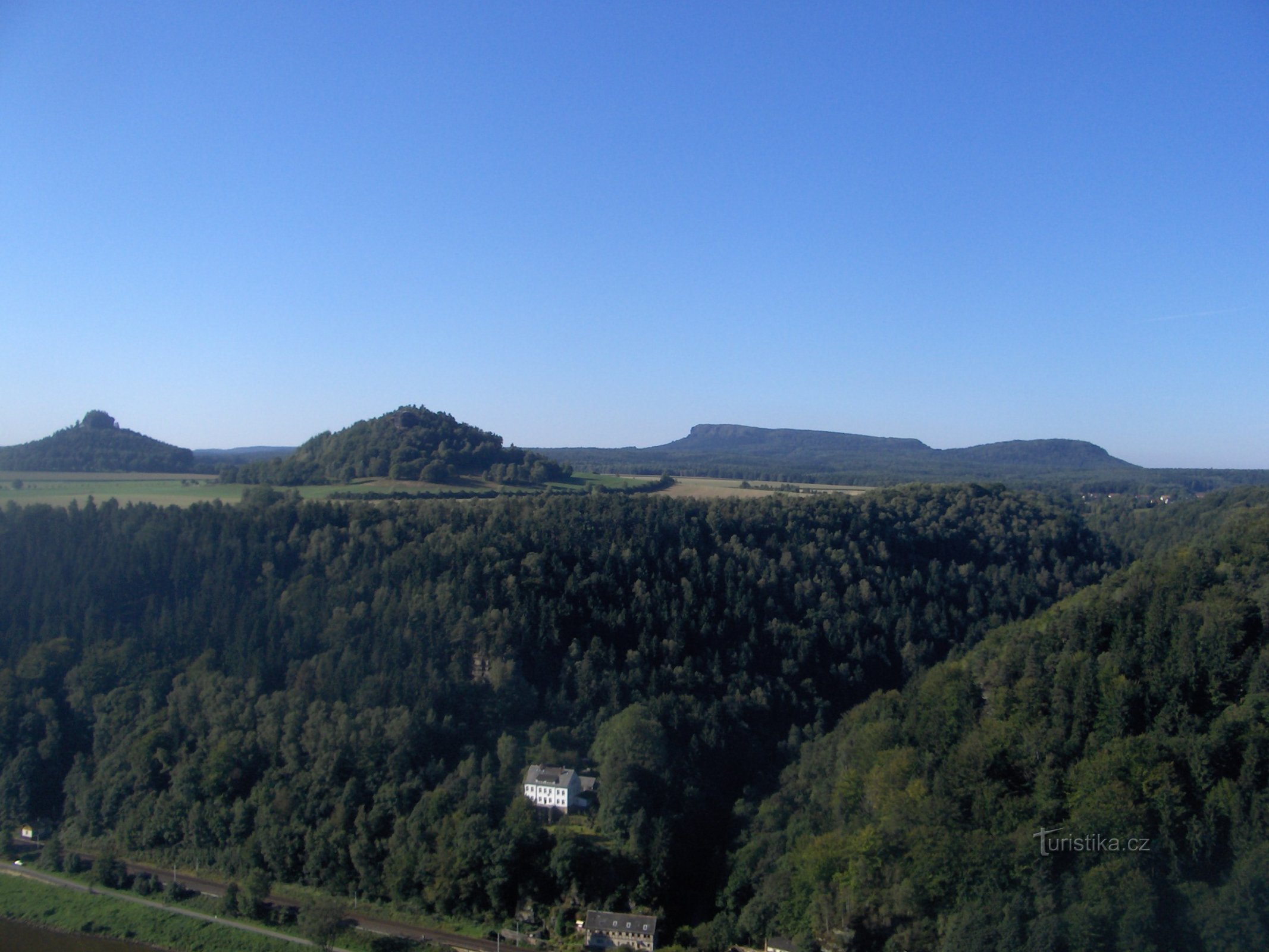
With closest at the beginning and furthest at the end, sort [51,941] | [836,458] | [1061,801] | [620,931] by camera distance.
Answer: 1. [1061,801]
2. [620,931]
3. [51,941]
4. [836,458]

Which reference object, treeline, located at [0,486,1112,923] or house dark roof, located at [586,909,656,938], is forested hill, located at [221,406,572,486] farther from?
house dark roof, located at [586,909,656,938]

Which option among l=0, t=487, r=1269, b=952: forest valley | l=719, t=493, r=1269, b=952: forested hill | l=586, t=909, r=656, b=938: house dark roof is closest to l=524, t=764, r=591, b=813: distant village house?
l=0, t=487, r=1269, b=952: forest valley

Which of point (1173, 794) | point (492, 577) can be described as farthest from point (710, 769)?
point (1173, 794)

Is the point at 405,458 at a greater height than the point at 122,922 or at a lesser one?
greater

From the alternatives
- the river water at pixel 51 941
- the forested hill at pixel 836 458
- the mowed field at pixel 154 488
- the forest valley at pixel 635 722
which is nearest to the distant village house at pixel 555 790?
the forest valley at pixel 635 722

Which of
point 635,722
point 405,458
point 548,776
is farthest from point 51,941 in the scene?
point 405,458

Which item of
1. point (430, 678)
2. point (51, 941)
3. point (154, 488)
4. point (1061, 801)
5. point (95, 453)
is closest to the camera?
point (1061, 801)

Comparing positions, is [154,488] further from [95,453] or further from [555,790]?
[555,790]
